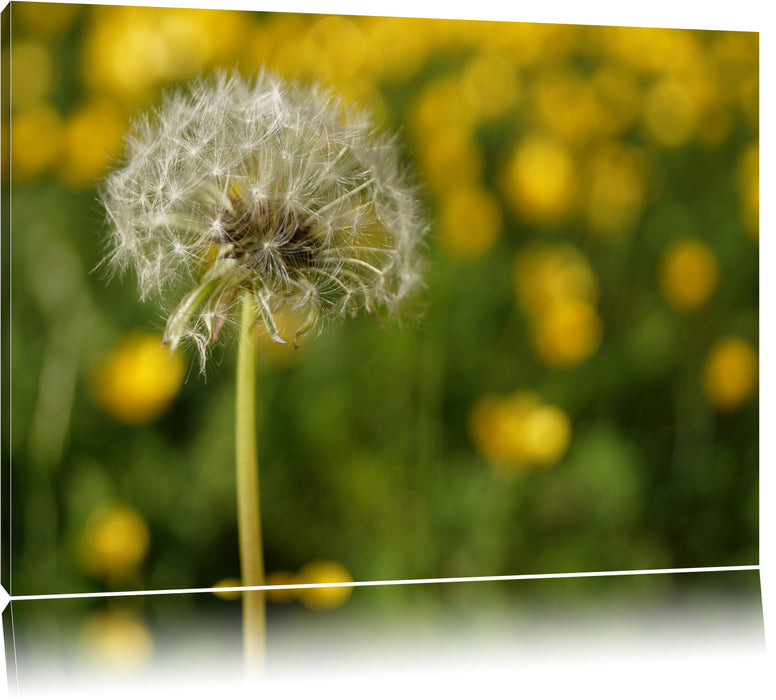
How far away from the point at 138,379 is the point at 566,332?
4.08 ft

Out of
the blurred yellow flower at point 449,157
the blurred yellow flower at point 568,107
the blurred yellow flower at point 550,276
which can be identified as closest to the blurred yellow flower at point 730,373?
the blurred yellow flower at point 550,276

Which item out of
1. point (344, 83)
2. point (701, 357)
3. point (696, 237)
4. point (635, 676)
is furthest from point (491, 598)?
point (344, 83)

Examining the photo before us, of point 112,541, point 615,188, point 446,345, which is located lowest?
point 112,541

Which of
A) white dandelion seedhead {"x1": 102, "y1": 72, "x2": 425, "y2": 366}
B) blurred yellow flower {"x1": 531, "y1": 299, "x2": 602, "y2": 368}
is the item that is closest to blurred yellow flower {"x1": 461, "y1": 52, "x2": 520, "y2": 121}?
white dandelion seedhead {"x1": 102, "y1": 72, "x2": 425, "y2": 366}

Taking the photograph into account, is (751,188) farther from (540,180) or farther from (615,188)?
(540,180)

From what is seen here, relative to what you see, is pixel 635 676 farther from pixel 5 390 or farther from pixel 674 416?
pixel 5 390

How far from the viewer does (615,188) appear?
334 centimetres

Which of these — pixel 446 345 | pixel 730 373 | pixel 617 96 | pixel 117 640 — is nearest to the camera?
pixel 117 640

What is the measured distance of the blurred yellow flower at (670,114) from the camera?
11.0 ft

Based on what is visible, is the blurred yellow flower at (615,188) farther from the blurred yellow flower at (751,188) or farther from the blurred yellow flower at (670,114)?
the blurred yellow flower at (751,188)

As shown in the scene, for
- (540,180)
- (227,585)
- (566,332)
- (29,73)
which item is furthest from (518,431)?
(29,73)

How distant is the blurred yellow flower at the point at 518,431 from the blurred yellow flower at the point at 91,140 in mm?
1247

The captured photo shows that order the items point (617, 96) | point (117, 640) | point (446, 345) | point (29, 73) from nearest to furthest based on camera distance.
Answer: point (117, 640)
point (29, 73)
point (446, 345)
point (617, 96)

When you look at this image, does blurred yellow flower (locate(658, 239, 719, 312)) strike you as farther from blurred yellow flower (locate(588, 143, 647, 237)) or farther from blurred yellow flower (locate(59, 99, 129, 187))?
blurred yellow flower (locate(59, 99, 129, 187))
